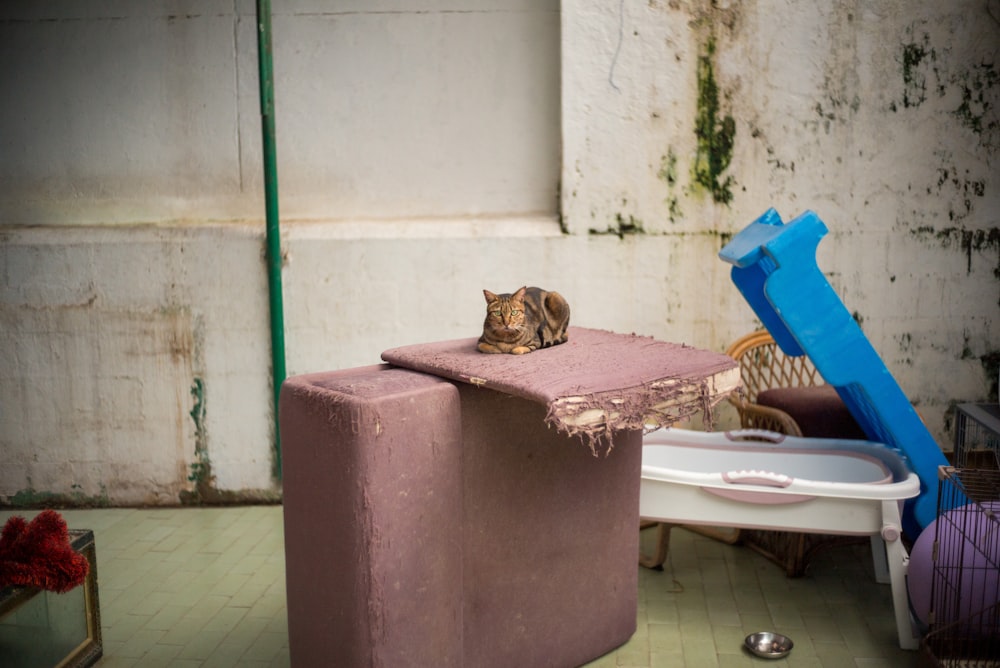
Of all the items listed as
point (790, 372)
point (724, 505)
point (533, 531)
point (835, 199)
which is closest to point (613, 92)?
point (835, 199)

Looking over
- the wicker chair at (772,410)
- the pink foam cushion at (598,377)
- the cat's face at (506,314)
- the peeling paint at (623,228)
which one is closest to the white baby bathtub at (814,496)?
the wicker chair at (772,410)

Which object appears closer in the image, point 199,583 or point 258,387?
point 199,583

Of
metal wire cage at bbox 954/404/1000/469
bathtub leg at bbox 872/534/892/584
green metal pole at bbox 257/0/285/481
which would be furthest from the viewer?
green metal pole at bbox 257/0/285/481

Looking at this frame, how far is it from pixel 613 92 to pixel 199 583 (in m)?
3.14

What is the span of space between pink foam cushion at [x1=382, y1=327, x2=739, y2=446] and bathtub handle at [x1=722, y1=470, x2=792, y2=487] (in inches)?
23.5

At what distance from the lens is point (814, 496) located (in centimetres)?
349

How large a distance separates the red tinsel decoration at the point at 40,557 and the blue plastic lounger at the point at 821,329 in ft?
8.42

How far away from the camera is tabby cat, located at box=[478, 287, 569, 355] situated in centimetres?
312

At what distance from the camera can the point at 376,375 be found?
298cm

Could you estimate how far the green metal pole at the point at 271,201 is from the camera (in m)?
4.64

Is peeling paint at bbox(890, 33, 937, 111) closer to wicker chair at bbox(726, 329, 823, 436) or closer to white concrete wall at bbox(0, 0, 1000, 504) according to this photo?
white concrete wall at bbox(0, 0, 1000, 504)

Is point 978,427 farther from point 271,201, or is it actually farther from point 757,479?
point 271,201

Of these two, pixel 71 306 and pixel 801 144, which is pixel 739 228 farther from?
pixel 71 306

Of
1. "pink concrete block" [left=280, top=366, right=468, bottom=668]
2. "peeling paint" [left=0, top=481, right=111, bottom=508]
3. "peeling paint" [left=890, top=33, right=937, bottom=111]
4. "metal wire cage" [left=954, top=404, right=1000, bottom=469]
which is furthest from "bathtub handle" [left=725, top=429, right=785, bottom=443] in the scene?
"peeling paint" [left=0, top=481, right=111, bottom=508]
